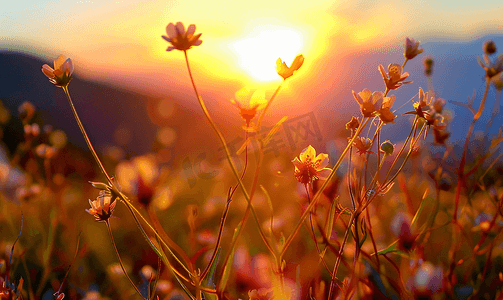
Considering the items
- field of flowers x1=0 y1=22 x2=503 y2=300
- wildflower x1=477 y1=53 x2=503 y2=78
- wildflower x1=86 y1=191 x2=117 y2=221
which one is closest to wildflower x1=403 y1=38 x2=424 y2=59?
field of flowers x1=0 y1=22 x2=503 y2=300

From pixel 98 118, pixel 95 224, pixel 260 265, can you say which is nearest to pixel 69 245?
pixel 95 224

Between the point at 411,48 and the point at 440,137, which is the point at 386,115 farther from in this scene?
the point at 440,137

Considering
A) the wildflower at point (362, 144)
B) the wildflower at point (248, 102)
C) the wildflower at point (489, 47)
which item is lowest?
the wildflower at point (362, 144)

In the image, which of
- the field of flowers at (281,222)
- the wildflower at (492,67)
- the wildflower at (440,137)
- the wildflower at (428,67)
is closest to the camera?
the field of flowers at (281,222)

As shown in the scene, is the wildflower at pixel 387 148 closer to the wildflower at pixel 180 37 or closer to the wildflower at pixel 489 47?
the wildflower at pixel 180 37

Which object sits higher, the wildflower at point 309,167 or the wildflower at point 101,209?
the wildflower at point 309,167

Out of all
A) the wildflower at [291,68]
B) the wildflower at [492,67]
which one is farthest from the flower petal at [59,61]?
the wildflower at [492,67]
